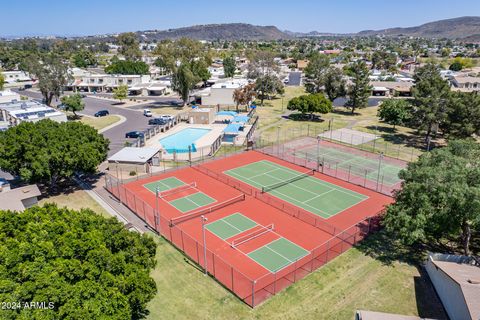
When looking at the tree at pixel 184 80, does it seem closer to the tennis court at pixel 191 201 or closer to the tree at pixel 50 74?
the tree at pixel 50 74

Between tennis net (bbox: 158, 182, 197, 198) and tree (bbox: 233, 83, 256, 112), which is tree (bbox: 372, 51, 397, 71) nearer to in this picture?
tree (bbox: 233, 83, 256, 112)

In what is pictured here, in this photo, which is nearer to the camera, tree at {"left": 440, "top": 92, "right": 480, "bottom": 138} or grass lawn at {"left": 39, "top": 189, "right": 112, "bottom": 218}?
grass lawn at {"left": 39, "top": 189, "right": 112, "bottom": 218}

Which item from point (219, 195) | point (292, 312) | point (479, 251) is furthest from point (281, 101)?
point (292, 312)

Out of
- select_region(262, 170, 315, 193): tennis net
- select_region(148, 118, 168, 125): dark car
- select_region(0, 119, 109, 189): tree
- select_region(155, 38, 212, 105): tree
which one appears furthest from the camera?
select_region(155, 38, 212, 105): tree

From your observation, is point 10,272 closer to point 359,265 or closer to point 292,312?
point 292,312

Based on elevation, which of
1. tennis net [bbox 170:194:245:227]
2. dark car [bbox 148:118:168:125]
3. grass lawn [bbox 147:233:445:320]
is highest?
dark car [bbox 148:118:168:125]

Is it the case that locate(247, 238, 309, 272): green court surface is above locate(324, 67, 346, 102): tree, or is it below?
below

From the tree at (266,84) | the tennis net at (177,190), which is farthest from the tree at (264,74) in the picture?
the tennis net at (177,190)

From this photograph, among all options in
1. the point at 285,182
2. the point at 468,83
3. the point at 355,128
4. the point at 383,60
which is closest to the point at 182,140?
the point at 285,182

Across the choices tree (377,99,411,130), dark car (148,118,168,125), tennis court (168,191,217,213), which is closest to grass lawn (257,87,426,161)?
tree (377,99,411,130)
